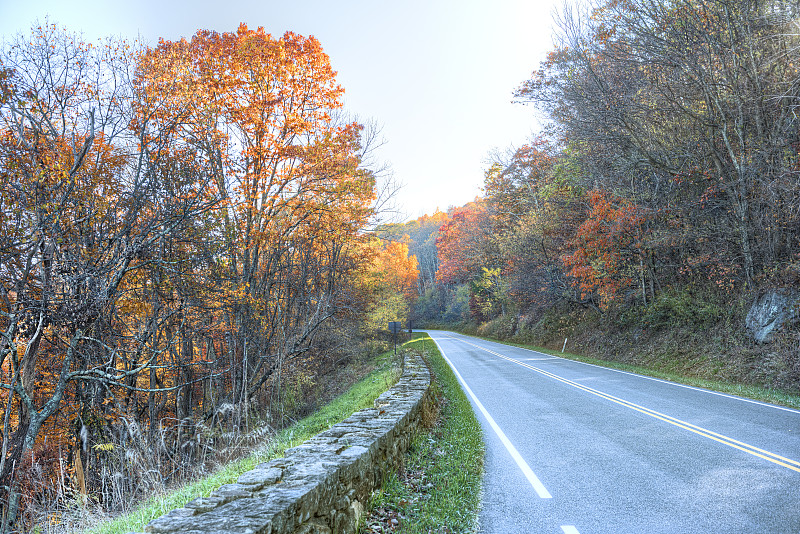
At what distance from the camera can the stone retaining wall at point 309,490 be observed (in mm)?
2656

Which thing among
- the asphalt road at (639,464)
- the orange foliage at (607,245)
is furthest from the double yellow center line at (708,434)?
the orange foliage at (607,245)

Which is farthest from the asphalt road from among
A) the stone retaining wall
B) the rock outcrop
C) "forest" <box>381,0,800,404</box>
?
"forest" <box>381,0,800,404</box>

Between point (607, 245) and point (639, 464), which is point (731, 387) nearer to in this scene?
point (639, 464)

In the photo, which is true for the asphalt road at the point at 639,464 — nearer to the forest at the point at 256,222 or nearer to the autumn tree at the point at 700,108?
the forest at the point at 256,222

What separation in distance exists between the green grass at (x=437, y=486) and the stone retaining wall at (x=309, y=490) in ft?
0.73

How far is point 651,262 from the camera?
18812 mm

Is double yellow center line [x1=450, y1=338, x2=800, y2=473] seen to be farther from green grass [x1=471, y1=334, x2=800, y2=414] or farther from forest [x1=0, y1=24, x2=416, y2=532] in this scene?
forest [x1=0, y1=24, x2=416, y2=532]

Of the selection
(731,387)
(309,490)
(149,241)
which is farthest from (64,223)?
(731,387)

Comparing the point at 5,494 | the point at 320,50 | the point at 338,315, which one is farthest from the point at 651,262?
the point at 5,494

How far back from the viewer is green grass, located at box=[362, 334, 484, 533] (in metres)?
4.09

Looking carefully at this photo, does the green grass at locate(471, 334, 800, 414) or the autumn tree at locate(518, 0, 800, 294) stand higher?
the autumn tree at locate(518, 0, 800, 294)

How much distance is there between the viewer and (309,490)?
310 centimetres

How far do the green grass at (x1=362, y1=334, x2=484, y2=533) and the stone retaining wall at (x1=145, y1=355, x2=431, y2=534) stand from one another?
0.22 meters

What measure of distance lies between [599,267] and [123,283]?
57.4 feet
